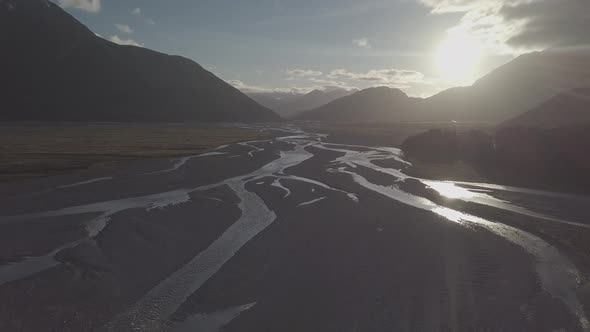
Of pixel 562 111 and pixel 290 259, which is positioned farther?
pixel 562 111

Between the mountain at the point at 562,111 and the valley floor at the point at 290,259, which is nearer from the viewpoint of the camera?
the valley floor at the point at 290,259

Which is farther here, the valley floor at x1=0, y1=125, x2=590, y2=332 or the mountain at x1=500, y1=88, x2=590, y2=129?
the mountain at x1=500, y1=88, x2=590, y2=129

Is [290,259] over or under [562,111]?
under

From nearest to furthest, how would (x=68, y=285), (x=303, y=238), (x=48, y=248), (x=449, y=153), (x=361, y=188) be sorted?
(x=68, y=285) < (x=48, y=248) < (x=303, y=238) < (x=361, y=188) < (x=449, y=153)

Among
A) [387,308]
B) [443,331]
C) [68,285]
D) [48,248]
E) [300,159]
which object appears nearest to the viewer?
[443,331]

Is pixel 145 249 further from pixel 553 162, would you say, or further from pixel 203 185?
pixel 553 162

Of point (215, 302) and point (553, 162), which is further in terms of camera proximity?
point (553, 162)

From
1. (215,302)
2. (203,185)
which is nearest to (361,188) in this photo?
(203,185)

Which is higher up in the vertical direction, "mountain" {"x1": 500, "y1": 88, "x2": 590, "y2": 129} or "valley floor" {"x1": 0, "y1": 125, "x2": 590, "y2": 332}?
"mountain" {"x1": 500, "y1": 88, "x2": 590, "y2": 129}
